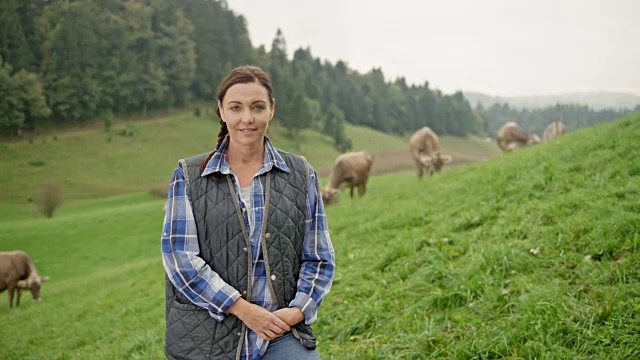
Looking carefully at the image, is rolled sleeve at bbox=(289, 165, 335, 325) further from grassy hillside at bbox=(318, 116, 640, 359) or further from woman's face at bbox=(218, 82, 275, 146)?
grassy hillside at bbox=(318, 116, 640, 359)

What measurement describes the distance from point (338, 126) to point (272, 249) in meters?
67.0

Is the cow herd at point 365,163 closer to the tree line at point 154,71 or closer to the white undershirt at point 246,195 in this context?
the tree line at point 154,71

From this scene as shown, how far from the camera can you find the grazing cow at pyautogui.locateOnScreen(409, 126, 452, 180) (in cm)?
2239

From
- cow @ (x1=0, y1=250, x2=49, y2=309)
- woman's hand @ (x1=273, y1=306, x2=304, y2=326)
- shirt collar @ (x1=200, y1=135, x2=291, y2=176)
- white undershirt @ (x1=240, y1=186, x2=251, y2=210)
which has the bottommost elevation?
cow @ (x1=0, y1=250, x2=49, y2=309)

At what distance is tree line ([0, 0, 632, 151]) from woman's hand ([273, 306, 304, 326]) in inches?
59.4

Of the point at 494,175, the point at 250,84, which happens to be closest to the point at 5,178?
the point at 494,175

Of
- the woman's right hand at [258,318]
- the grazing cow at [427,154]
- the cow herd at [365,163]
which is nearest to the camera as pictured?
the woman's right hand at [258,318]

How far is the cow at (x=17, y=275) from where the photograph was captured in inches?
540

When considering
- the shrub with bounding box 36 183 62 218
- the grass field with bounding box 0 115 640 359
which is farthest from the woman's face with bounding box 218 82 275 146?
the shrub with bounding box 36 183 62 218

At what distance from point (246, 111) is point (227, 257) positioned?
2.62 ft

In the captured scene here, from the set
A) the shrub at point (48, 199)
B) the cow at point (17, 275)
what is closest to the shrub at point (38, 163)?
the shrub at point (48, 199)

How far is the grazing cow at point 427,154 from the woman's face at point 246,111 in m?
20.3

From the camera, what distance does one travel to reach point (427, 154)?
23406 mm

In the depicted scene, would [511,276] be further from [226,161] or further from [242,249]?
[226,161]
